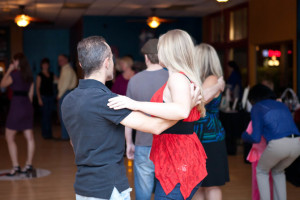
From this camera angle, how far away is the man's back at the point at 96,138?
1.91 meters

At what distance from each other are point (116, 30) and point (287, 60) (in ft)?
18.1

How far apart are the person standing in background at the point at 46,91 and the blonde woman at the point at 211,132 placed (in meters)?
6.12

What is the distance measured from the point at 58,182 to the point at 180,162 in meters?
3.54

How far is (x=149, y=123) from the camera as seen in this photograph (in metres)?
2.03

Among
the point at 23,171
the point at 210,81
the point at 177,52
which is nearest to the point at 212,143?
the point at 210,81

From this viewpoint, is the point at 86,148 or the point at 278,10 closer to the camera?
the point at 86,148

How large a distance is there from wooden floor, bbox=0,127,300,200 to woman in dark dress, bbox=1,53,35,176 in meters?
0.52

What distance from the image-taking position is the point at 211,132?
3.39 meters

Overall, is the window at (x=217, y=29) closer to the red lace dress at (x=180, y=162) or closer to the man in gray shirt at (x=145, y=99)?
the man in gray shirt at (x=145, y=99)

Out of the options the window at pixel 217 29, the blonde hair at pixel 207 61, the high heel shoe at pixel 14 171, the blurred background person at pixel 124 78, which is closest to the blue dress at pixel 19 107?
the high heel shoe at pixel 14 171

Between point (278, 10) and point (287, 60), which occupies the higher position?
point (278, 10)

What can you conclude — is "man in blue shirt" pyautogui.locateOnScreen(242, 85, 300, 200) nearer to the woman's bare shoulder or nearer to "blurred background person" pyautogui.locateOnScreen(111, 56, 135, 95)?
the woman's bare shoulder

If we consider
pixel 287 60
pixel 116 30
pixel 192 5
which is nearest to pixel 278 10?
pixel 287 60

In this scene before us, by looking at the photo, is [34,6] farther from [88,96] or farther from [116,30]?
[88,96]
